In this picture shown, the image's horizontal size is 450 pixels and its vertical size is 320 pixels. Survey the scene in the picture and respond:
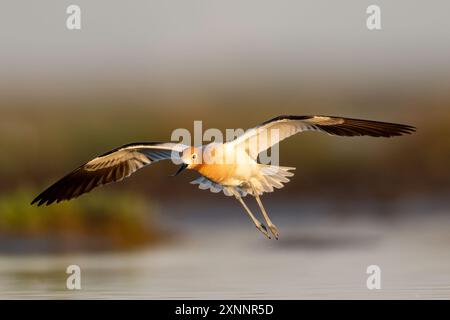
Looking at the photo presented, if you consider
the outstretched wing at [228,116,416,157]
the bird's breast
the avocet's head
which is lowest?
the bird's breast

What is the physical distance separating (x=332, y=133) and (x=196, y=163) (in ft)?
4.43

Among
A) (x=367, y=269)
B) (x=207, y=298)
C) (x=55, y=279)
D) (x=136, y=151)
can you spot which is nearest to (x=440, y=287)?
(x=367, y=269)

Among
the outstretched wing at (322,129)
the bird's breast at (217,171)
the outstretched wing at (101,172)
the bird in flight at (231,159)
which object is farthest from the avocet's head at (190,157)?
the outstretched wing at (101,172)

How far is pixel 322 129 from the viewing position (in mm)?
9992

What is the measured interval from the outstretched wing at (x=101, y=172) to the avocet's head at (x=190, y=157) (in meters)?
0.79

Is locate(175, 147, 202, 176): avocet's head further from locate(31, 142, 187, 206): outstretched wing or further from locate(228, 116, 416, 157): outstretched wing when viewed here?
locate(31, 142, 187, 206): outstretched wing

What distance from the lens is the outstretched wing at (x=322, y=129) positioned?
983 centimetres

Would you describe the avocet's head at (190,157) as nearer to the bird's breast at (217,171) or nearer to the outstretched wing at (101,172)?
the bird's breast at (217,171)

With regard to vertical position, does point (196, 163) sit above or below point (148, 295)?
above

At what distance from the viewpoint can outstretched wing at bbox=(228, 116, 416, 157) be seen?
9828mm

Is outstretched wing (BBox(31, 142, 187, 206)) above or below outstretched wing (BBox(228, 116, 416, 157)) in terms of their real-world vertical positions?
below

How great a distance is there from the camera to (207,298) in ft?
32.2

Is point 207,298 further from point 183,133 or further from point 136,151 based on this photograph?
point 183,133

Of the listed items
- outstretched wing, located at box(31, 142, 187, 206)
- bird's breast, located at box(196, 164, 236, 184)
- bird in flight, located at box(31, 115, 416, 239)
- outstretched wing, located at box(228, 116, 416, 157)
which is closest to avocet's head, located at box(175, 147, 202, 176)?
bird in flight, located at box(31, 115, 416, 239)
